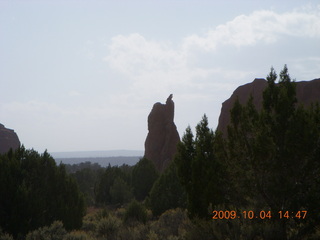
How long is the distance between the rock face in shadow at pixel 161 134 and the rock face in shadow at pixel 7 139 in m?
38.8

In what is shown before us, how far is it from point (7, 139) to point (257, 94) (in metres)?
61.1

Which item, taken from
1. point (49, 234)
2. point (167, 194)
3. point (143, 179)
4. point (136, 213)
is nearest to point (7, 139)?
point (143, 179)

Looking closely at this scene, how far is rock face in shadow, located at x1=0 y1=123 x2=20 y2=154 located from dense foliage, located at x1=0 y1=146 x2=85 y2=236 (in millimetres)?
65005

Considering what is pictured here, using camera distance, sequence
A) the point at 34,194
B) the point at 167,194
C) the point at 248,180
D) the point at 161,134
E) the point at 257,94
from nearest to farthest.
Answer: the point at 248,180 → the point at 34,194 → the point at 167,194 → the point at 257,94 → the point at 161,134

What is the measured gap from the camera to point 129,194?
3312cm

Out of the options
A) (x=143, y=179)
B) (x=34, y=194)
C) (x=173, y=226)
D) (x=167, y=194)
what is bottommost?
(x=143, y=179)

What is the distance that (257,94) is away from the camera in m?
43.9

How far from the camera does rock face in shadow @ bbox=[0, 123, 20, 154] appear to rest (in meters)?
78.9

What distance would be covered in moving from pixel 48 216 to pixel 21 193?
6.81ft

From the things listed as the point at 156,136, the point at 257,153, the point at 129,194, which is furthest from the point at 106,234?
the point at 156,136

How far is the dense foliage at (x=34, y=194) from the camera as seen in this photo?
1564 cm
